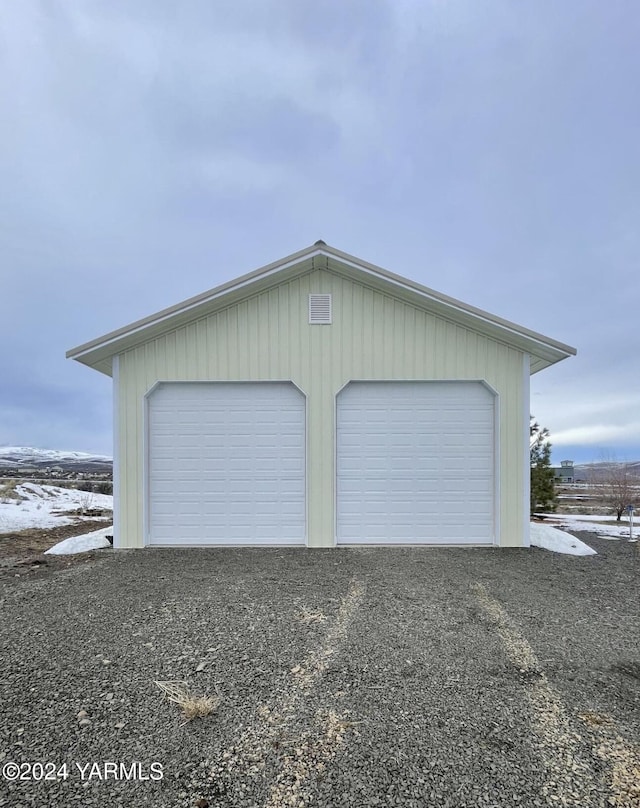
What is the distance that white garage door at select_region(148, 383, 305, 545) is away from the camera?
6.68m

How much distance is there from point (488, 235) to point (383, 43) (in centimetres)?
582

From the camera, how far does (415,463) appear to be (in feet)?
22.1

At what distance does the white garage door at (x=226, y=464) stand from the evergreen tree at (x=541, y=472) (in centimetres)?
779

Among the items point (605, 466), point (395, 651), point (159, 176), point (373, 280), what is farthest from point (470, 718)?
point (159, 176)

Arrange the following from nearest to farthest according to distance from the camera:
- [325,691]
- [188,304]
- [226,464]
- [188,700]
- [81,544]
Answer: [188,700] → [325,691] → [188,304] → [81,544] → [226,464]

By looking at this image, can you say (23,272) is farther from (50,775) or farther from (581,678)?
(581,678)

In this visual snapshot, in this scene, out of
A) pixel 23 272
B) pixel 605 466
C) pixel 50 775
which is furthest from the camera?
pixel 23 272

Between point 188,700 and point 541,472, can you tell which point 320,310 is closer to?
point 188,700

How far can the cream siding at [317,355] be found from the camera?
667 centimetres

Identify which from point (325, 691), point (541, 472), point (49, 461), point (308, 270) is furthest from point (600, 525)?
point (49, 461)

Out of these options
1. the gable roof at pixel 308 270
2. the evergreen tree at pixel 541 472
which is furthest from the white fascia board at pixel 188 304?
the evergreen tree at pixel 541 472

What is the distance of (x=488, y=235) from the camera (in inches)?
502

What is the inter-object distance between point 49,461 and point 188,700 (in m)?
28.3

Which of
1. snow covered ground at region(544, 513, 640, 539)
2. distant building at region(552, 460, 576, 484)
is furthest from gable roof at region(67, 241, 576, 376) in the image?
distant building at region(552, 460, 576, 484)
